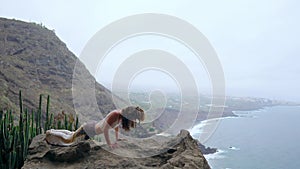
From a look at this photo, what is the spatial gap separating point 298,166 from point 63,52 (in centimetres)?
2564

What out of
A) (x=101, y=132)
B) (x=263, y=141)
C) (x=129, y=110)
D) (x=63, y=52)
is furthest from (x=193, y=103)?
(x=63, y=52)

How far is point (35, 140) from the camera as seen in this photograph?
14.7 ft

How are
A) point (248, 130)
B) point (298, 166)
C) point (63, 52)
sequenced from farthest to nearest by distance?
1. point (63, 52)
2. point (248, 130)
3. point (298, 166)

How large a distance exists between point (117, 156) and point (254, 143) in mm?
11220

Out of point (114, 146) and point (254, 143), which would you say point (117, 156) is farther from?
point (254, 143)

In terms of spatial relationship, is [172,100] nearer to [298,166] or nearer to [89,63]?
[89,63]

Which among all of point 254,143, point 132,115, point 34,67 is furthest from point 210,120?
point 34,67

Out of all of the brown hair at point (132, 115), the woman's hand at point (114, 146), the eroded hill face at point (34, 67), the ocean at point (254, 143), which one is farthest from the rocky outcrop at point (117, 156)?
the eroded hill face at point (34, 67)

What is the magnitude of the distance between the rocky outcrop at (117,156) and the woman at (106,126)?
0.37 feet

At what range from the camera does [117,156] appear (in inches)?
154

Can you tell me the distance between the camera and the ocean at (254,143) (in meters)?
10.9

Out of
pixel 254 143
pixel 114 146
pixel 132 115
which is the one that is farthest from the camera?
pixel 254 143

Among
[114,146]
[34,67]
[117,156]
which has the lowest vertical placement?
[117,156]

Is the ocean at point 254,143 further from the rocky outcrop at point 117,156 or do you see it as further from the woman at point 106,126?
the woman at point 106,126
